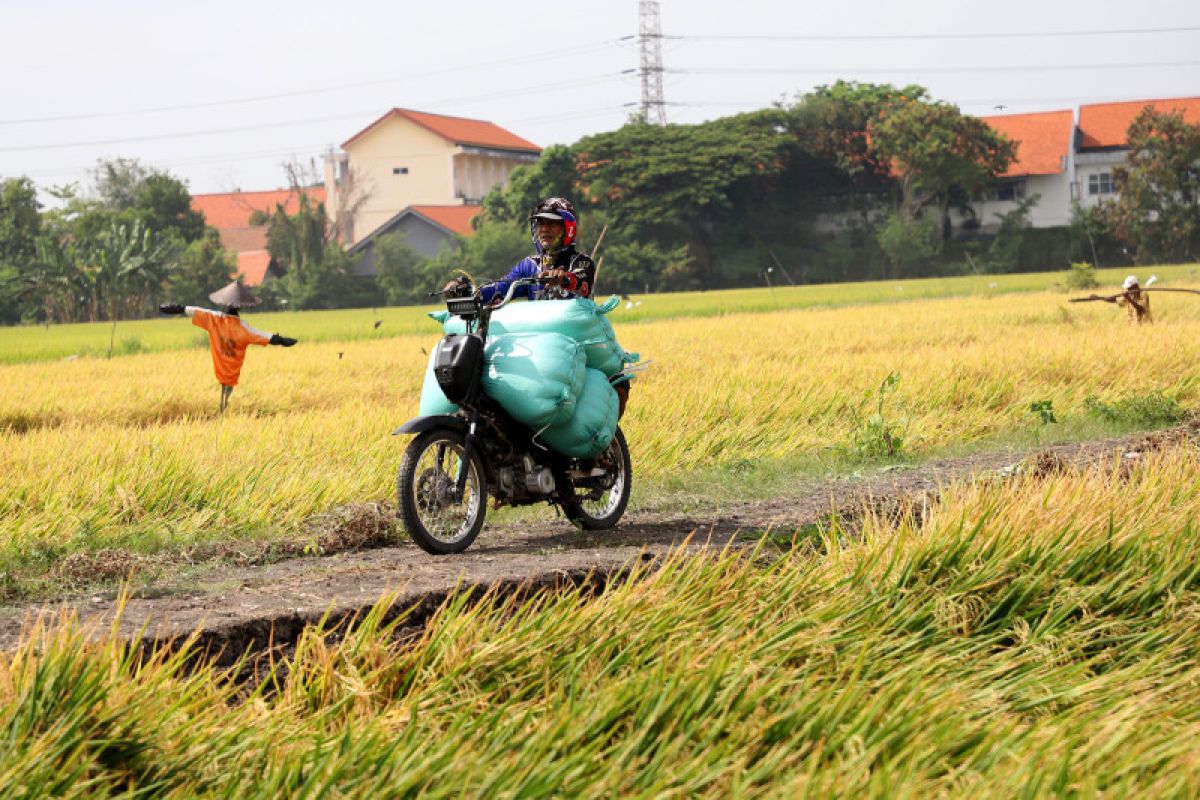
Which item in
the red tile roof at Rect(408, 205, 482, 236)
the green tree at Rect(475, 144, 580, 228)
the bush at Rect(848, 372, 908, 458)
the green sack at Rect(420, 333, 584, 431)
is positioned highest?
the green tree at Rect(475, 144, 580, 228)

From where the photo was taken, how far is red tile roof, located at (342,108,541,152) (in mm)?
81938

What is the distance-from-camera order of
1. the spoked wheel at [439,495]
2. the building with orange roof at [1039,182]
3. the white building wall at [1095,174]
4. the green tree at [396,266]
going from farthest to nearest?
the white building wall at [1095,174]
the building with orange roof at [1039,182]
the green tree at [396,266]
the spoked wheel at [439,495]

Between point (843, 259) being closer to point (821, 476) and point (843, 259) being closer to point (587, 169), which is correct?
point (587, 169)

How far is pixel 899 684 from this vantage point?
4.14 m

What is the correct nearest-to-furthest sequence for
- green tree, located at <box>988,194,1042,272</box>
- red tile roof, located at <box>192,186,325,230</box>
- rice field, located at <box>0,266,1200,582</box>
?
rice field, located at <box>0,266,1200,582</box> → green tree, located at <box>988,194,1042,272</box> → red tile roof, located at <box>192,186,325,230</box>

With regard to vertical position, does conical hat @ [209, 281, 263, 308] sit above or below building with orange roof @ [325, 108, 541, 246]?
below

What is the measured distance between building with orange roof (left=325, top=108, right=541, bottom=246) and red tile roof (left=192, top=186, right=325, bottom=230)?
36.9ft

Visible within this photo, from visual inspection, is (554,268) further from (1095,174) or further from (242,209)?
(242,209)

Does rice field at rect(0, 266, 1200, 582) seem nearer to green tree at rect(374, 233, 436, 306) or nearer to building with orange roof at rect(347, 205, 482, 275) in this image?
green tree at rect(374, 233, 436, 306)

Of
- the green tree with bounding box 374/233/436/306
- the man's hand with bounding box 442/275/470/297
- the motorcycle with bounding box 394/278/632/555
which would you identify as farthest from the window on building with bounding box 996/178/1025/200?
the man's hand with bounding box 442/275/470/297

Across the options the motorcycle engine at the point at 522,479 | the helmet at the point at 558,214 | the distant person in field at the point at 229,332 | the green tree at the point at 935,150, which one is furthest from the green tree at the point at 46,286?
the motorcycle engine at the point at 522,479

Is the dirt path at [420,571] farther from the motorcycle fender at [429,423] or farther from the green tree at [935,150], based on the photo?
the green tree at [935,150]

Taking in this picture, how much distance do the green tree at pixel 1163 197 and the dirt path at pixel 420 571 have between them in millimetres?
54825

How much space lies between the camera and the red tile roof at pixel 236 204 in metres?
97.1
